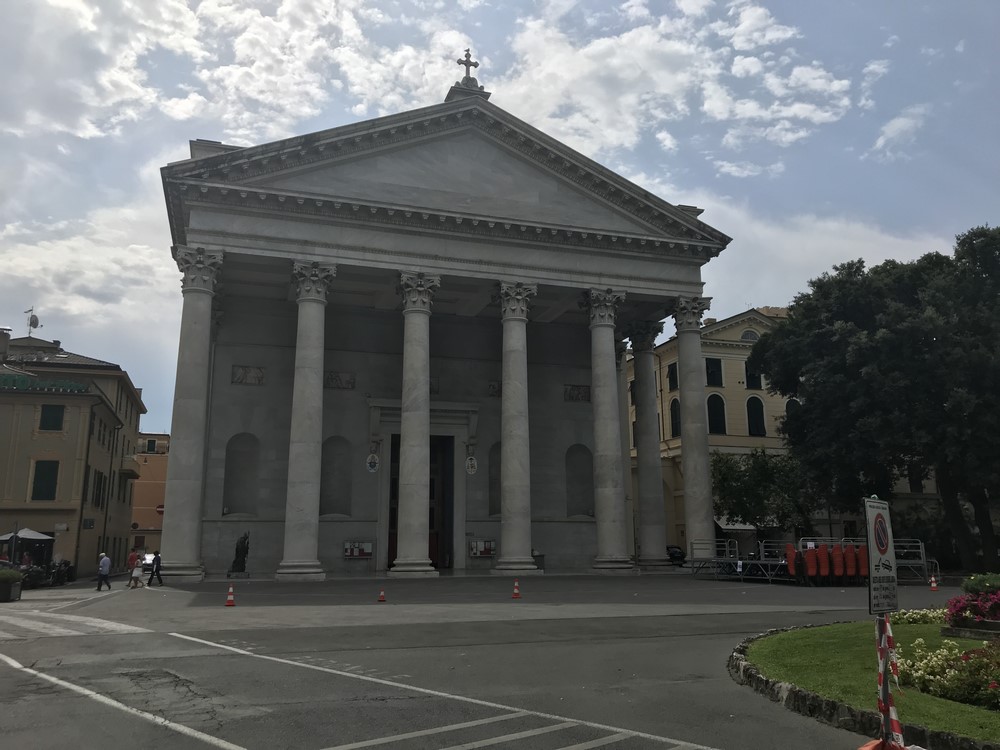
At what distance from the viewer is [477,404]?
124 feet

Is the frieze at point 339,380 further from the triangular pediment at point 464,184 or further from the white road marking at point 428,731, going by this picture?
the white road marking at point 428,731

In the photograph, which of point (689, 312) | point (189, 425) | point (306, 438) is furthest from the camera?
point (689, 312)

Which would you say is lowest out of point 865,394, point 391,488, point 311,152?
point 391,488

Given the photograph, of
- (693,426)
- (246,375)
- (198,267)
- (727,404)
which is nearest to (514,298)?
(693,426)

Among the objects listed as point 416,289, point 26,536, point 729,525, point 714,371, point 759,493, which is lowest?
point 26,536

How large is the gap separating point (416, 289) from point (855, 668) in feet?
75.6

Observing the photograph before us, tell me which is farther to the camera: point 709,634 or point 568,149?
point 568,149

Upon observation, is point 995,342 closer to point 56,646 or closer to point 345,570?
point 345,570

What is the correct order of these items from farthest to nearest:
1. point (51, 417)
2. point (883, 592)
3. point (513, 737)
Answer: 1. point (51, 417)
2. point (513, 737)
3. point (883, 592)

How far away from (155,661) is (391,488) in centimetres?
2493

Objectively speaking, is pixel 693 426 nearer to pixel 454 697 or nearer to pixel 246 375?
pixel 246 375

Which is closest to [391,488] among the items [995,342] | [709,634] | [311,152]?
[311,152]

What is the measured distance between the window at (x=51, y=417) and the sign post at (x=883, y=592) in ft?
144

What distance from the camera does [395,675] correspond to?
10711mm
